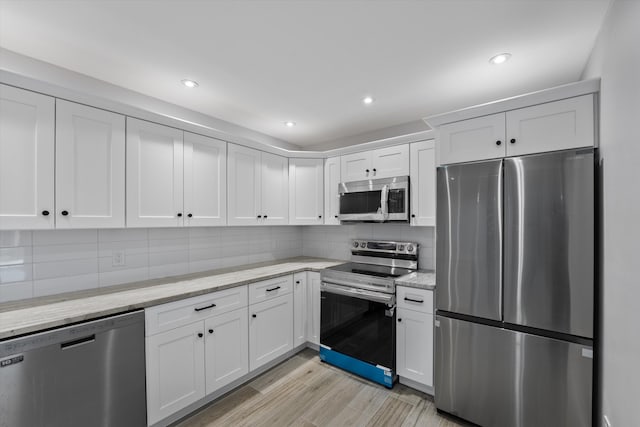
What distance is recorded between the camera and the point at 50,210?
65.1 inches

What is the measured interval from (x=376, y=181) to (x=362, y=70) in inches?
47.1

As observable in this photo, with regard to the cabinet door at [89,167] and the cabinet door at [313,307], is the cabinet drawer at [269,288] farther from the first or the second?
the cabinet door at [89,167]

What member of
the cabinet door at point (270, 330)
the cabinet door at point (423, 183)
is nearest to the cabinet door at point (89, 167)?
the cabinet door at point (270, 330)

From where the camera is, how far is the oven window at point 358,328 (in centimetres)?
238

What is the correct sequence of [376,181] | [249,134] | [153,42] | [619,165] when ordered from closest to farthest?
[619,165] < [153,42] < [376,181] < [249,134]

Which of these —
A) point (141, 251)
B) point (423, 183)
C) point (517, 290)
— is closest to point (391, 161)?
point (423, 183)

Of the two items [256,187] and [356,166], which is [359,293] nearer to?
[356,166]

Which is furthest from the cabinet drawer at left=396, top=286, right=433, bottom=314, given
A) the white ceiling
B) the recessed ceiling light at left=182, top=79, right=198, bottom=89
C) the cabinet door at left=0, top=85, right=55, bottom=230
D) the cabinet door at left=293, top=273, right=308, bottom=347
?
the cabinet door at left=0, top=85, right=55, bottom=230

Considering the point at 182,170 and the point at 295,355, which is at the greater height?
the point at 182,170

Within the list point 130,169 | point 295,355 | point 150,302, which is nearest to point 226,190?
point 130,169

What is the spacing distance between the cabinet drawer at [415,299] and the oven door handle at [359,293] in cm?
8

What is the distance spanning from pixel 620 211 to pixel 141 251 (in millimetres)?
3123

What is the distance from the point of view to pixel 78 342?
1.47 meters

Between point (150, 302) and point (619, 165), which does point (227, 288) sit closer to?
point (150, 302)
